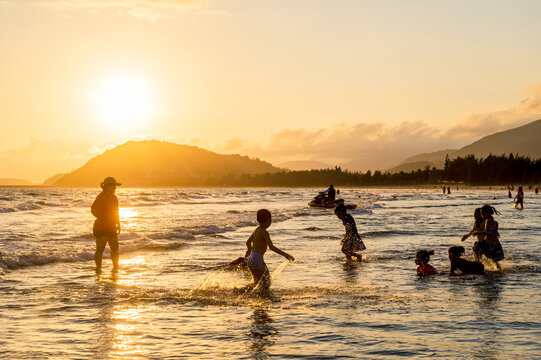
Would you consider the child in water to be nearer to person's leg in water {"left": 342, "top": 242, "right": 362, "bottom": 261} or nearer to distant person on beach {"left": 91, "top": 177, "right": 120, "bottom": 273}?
distant person on beach {"left": 91, "top": 177, "right": 120, "bottom": 273}

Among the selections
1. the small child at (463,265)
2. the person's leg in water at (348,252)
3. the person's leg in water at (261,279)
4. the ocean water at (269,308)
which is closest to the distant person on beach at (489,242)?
the ocean water at (269,308)

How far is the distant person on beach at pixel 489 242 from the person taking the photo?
1288 cm

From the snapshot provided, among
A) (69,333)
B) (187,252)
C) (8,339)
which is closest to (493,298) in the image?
(69,333)

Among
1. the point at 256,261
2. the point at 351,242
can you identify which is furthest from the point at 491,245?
the point at 256,261

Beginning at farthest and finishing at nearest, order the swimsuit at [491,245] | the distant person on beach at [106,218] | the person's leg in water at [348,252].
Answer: the person's leg in water at [348,252] < the distant person on beach at [106,218] < the swimsuit at [491,245]

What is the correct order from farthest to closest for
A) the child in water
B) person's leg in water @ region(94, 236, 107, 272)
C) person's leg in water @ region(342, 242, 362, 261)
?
person's leg in water @ region(342, 242, 362, 261), person's leg in water @ region(94, 236, 107, 272), the child in water

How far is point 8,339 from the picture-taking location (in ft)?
23.9

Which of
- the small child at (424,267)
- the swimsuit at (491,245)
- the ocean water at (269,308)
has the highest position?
the swimsuit at (491,245)

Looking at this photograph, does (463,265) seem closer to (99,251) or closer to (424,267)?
(424,267)

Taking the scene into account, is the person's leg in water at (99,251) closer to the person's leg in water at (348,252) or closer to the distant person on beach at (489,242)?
the person's leg in water at (348,252)

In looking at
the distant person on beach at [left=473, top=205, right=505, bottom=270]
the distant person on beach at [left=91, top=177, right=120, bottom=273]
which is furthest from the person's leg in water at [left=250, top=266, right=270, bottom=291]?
the distant person on beach at [left=473, top=205, right=505, bottom=270]

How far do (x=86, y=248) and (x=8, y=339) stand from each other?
10.4 m

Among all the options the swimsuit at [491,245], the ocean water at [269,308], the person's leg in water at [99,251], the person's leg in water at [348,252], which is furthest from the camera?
the person's leg in water at [348,252]

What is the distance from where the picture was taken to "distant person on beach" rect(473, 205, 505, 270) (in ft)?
42.3
